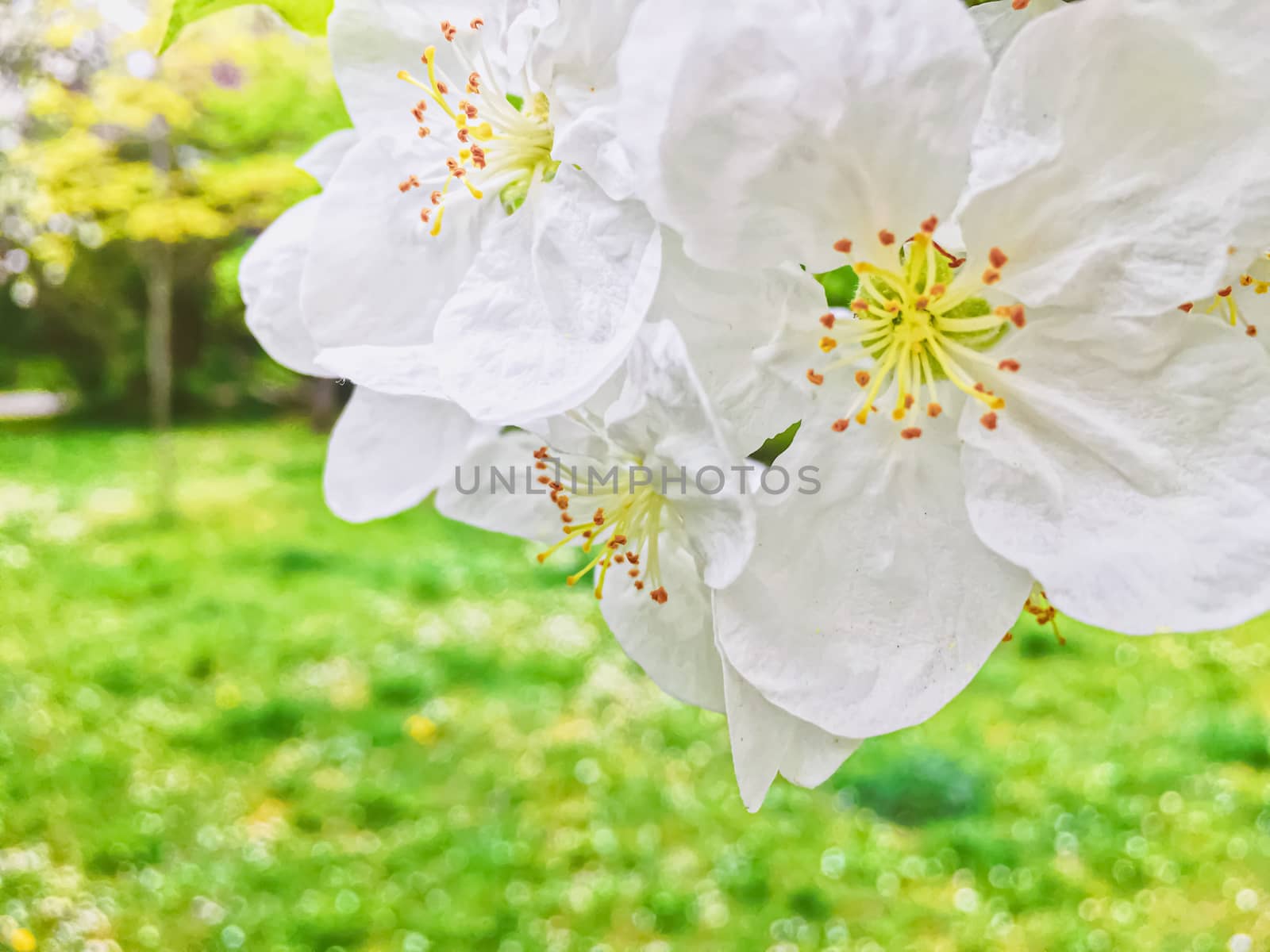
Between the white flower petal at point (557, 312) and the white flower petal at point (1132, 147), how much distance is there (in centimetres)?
12

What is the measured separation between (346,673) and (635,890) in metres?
1.43

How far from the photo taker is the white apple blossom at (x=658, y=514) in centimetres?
37

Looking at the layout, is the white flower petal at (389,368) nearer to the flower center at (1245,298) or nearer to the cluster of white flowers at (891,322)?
the cluster of white flowers at (891,322)

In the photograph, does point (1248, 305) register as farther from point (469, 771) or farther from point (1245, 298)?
point (469, 771)

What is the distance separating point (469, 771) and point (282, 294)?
8.61ft

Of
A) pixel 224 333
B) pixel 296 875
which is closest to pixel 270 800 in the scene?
pixel 296 875

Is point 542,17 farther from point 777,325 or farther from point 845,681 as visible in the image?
point 845,681

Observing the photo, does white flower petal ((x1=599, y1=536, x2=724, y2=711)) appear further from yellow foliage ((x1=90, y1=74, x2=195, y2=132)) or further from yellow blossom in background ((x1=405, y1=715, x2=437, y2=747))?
yellow foliage ((x1=90, y1=74, x2=195, y2=132))

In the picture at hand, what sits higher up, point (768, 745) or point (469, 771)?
point (768, 745)

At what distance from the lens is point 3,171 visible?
653 cm

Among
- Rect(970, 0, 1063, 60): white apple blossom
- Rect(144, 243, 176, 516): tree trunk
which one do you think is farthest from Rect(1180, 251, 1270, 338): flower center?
Rect(144, 243, 176, 516): tree trunk

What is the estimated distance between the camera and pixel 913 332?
1.40 feet

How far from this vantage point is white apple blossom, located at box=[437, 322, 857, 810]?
37 centimetres

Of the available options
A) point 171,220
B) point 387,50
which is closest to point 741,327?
point 387,50
